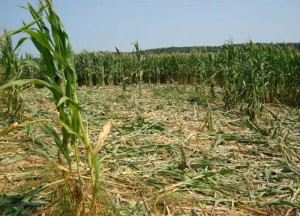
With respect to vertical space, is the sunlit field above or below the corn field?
below

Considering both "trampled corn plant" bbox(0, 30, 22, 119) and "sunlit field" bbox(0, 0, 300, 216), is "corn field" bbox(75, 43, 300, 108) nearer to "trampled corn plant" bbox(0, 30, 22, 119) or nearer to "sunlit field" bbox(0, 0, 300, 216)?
"sunlit field" bbox(0, 0, 300, 216)

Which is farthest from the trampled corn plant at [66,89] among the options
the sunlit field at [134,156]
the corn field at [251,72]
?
the corn field at [251,72]

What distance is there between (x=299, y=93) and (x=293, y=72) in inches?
25.5

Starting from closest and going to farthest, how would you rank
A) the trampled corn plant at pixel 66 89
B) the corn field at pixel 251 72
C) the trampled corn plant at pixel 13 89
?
the trampled corn plant at pixel 66 89
the trampled corn plant at pixel 13 89
the corn field at pixel 251 72

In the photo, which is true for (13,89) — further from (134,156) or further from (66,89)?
(66,89)

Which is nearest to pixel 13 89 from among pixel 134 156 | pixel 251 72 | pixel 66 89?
pixel 134 156

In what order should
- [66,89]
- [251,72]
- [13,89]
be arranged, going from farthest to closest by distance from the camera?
[251,72]
[13,89]
[66,89]

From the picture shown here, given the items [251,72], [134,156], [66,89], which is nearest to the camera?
[66,89]

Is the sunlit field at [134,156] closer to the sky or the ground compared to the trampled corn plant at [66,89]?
closer to the ground

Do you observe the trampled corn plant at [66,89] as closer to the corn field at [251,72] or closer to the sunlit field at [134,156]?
the sunlit field at [134,156]

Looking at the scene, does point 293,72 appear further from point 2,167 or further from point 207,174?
point 2,167

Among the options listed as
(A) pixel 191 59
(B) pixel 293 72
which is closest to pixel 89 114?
(B) pixel 293 72

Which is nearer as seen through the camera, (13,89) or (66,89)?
(66,89)

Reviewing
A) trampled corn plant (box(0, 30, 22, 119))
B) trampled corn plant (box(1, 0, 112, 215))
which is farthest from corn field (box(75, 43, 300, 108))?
trampled corn plant (box(1, 0, 112, 215))
